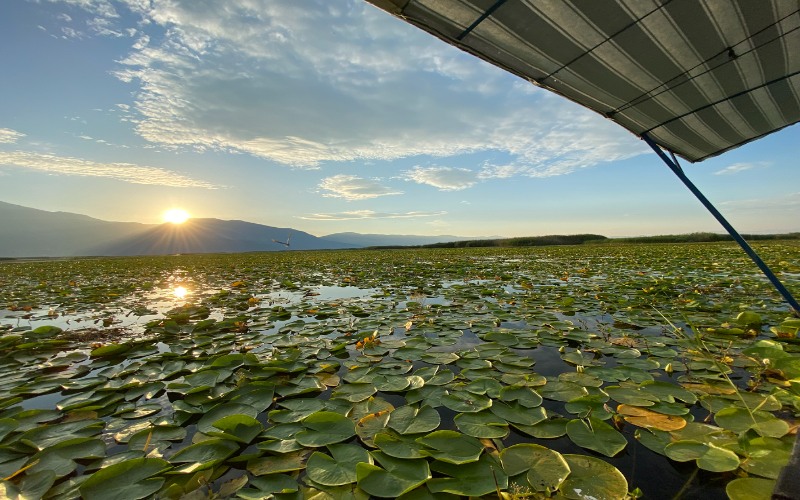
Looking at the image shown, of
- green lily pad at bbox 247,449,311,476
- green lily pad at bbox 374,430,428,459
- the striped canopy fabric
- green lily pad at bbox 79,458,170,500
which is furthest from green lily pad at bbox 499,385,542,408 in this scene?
the striped canopy fabric

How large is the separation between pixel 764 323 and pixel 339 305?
17.6ft

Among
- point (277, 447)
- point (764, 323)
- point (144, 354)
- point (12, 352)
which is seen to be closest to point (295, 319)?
point (144, 354)

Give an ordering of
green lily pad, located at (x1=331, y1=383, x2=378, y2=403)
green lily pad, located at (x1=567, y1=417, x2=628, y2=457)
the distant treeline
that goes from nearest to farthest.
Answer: green lily pad, located at (x1=567, y1=417, x2=628, y2=457), green lily pad, located at (x1=331, y1=383, x2=378, y2=403), the distant treeline

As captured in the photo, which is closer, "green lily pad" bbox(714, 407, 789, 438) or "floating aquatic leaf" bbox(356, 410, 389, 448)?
"green lily pad" bbox(714, 407, 789, 438)

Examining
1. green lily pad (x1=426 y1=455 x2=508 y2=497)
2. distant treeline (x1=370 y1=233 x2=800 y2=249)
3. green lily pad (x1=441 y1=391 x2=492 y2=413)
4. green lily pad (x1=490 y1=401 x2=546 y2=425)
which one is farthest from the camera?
distant treeline (x1=370 y1=233 x2=800 y2=249)

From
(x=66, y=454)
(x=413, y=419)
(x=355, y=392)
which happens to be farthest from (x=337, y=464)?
(x=66, y=454)

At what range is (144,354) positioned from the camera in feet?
10.8

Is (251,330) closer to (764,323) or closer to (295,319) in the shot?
(295,319)

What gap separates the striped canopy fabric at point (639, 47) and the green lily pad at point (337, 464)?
2.18 meters

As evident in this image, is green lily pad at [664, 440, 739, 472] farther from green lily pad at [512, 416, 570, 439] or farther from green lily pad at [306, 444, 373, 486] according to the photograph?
green lily pad at [306, 444, 373, 486]

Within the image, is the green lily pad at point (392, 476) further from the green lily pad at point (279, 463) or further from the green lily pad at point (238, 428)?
the green lily pad at point (238, 428)

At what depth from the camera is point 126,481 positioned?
56.4 inches

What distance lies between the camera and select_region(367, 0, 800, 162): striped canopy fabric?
67.7 inches

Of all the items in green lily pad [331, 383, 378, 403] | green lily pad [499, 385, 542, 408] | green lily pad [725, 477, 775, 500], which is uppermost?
green lily pad [725, 477, 775, 500]
